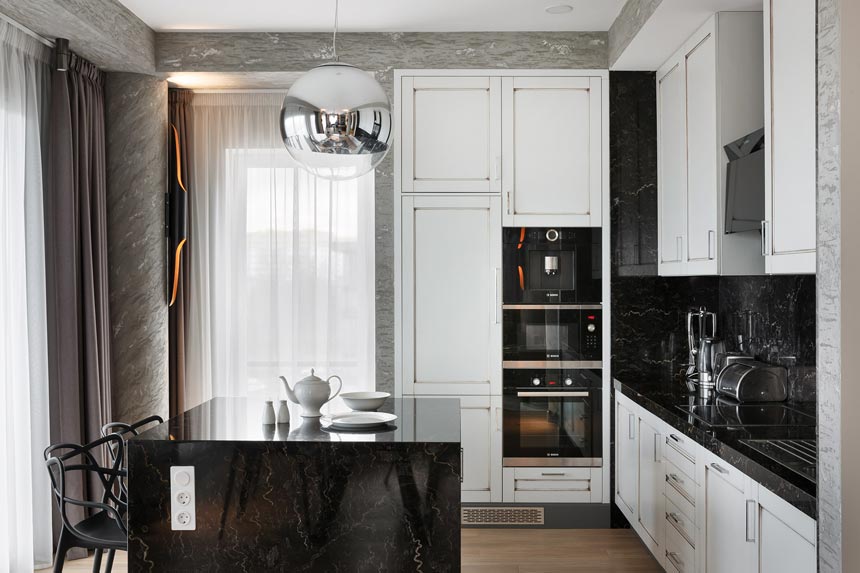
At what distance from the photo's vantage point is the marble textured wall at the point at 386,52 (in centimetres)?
404

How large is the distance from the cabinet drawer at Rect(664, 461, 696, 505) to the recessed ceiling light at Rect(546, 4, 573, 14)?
2312mm

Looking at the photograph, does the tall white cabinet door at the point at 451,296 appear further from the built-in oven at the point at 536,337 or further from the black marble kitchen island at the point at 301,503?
the black marble kitchen island at the point at 301,503

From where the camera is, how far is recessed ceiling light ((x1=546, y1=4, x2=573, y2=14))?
11.9 feet

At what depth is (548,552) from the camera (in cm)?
369

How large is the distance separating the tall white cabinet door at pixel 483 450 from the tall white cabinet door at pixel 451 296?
3.0 inches

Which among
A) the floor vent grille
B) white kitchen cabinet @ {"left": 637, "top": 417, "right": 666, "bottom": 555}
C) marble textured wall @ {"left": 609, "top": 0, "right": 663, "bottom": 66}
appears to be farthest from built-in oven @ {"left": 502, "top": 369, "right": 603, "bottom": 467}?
marble textured wall @ {"left": 609, "top": 0, "right": 663, "bottom": 66}

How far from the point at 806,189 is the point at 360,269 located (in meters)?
2.78

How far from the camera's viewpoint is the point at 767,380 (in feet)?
9.87

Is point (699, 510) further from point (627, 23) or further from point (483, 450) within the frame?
point (627, 23)

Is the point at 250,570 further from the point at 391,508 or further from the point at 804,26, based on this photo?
the point at 804,26

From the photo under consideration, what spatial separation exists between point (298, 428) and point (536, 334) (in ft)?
6.10

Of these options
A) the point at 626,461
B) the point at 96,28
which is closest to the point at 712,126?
the point at 626,461

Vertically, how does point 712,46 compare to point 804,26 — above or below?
above

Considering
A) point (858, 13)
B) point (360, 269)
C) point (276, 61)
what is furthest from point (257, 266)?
point (858, 13)
